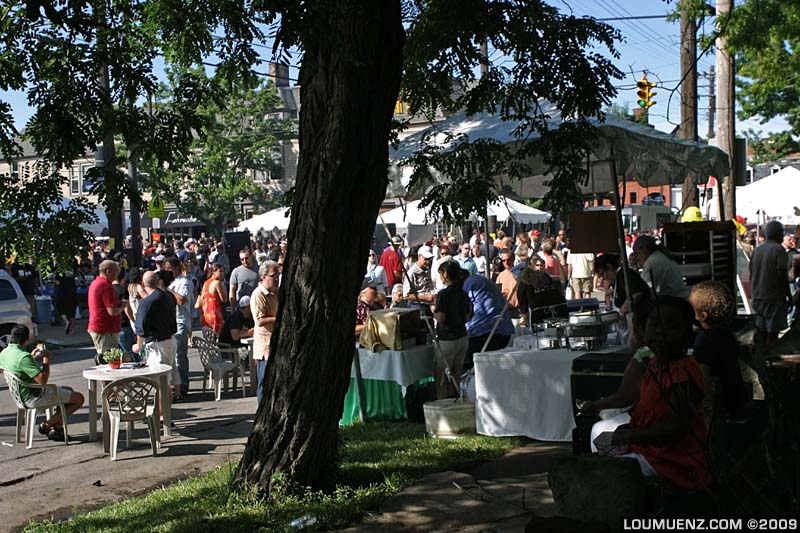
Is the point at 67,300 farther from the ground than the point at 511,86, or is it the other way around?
the point at 511,86

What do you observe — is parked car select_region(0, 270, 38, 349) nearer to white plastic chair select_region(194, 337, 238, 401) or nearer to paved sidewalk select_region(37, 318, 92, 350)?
paved sidewalk select_region(37, 318, 92, 350)

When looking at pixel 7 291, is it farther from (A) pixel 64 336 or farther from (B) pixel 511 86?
(B) pixel 511 86

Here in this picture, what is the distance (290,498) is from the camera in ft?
21.9

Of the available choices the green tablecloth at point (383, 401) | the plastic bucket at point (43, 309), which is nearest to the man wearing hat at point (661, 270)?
the green tablecloth at point (383, 401)

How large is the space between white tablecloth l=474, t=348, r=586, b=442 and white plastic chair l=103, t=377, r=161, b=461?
3245 millimetres

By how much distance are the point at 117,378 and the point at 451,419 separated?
349cm

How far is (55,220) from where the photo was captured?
7.07 m

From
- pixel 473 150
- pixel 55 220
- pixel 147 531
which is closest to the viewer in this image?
pixel 147 531

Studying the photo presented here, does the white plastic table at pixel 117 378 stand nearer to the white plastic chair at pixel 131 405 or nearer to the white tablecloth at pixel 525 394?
the white plastic chair at pixel 131 405

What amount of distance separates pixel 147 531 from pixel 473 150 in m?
4.83

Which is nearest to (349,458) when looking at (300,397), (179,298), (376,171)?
(300,397)

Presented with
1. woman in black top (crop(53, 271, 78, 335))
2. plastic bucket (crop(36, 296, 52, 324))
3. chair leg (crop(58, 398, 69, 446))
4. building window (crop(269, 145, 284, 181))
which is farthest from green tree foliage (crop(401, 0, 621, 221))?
building window (crop(269, 145, 284, 181))

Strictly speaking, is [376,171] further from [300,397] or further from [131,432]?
[131,432]

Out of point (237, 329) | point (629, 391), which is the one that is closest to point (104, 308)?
point (237, 329)
